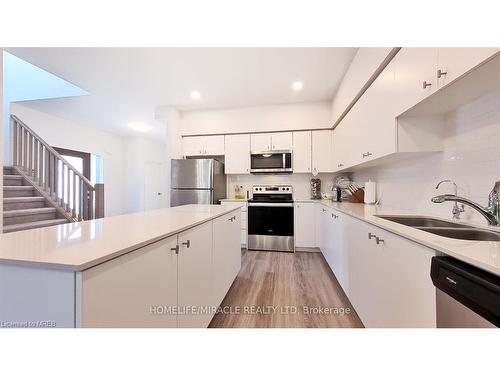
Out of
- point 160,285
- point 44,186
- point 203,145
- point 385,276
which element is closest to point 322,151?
point 203,145

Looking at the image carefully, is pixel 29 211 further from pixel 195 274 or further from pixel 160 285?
pixel 160 285

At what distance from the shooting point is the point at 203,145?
3887 millimetres

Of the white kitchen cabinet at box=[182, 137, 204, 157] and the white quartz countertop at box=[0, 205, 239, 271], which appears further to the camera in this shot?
the white kitchen cabinet at box=[182, 137, 204, 157]

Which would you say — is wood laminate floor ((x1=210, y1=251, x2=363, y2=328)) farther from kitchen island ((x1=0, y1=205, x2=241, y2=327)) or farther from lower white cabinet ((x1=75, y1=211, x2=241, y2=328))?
kitchen island ((x1=0, y1=205, x2=241, y2=327))

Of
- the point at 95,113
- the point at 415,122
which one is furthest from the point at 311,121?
the point at 95,113

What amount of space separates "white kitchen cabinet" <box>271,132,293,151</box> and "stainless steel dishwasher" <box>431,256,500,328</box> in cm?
302

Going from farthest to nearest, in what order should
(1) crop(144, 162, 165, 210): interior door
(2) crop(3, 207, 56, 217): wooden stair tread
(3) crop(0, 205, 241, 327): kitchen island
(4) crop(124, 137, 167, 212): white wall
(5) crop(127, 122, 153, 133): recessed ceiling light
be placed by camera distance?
1. (1) crop(144, 162, 165, 210): interior door
2. (4) crop(124, 137, 167, 212): white wall
3. (5) crop(127, 122, 153, 133): recessed ceiling light
4. (2) crop(3, 207, 56, 217): wooden stair tread
5. (3) crop(0, 205, 241, 327): kitchen island

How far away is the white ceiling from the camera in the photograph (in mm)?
2271

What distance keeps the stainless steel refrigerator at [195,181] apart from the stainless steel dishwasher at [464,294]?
3.04 meters

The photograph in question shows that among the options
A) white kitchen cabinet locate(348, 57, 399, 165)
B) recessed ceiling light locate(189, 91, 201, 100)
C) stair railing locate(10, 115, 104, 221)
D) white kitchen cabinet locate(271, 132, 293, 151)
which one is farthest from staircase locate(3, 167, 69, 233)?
white kitchen cabinet locate(348, 57, 399, 165)

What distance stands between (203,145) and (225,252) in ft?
8.30

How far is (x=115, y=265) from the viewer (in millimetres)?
687

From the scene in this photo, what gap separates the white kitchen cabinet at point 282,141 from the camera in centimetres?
364
